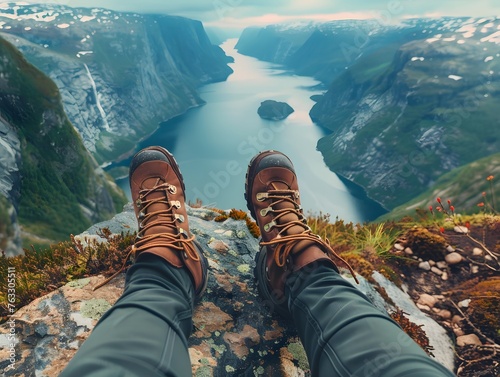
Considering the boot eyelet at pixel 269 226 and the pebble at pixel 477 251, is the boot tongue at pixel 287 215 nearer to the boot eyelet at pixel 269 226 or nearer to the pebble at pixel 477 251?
the boot eyelet at pixel 269 226

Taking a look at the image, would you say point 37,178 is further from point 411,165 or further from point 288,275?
point 411,165

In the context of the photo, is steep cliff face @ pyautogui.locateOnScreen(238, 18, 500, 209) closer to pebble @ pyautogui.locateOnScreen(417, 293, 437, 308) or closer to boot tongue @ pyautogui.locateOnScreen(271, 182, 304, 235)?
pebble @ pyautogui.locateOnScreen(417, 293, 437, 308)

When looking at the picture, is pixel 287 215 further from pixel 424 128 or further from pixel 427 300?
pixel 424 128

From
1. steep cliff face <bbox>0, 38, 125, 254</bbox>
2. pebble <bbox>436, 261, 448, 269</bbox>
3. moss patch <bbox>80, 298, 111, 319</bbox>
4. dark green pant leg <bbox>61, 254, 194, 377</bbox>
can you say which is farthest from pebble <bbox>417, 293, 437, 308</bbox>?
steep cliff face <bbox>0, 38, 125, 254</bbox>

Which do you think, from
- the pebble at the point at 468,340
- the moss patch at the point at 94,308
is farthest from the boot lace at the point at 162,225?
the pebble at the point at 468,340

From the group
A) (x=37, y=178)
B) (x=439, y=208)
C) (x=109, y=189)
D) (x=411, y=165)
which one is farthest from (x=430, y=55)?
(x=439, y=208)

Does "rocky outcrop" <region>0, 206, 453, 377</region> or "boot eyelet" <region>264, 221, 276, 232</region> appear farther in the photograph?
"boot eyelet" <region>264, 221, 276, 232</region>

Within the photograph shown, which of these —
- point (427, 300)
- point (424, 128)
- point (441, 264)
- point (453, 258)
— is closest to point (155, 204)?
point (427, 300)
